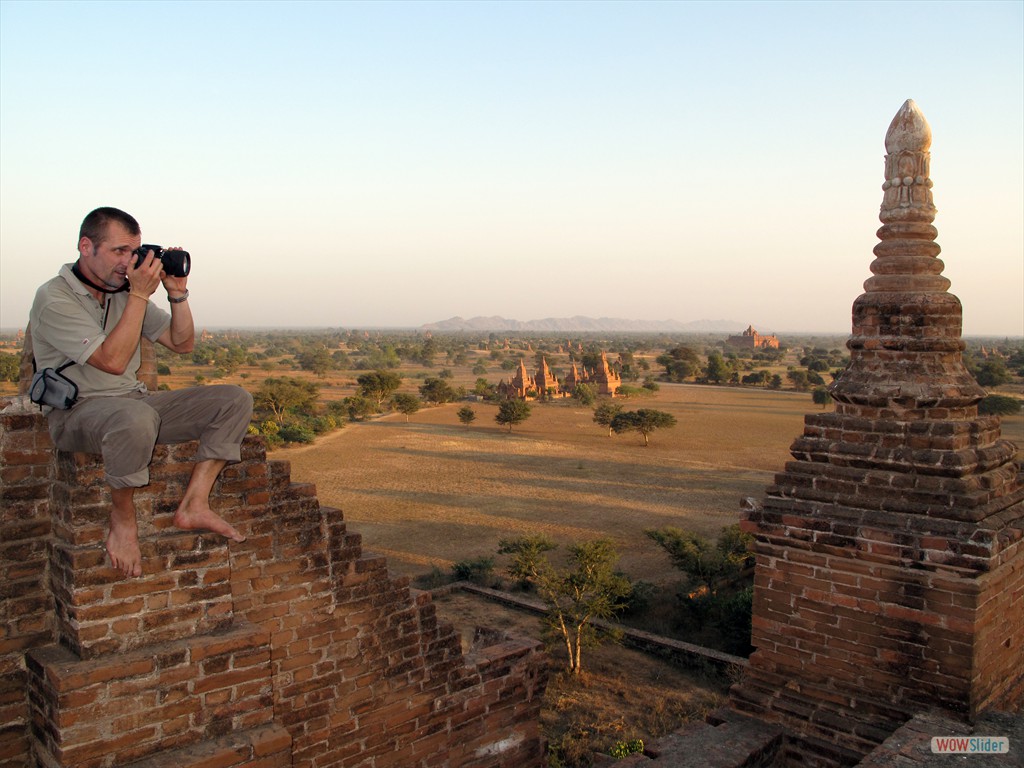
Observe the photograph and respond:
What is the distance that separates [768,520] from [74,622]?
3917 mm

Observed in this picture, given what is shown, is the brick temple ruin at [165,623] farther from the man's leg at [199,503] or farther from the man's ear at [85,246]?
the man's ear at [85,246]

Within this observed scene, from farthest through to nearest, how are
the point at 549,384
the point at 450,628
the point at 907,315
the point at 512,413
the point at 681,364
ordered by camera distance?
the point at 681,364 → the point at 549,384 → the point at 512,413 → the point at 450,628 → the point at 907,315

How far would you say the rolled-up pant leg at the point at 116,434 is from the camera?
3.13m

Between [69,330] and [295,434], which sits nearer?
[69,330]

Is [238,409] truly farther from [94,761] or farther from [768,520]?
[768,520]

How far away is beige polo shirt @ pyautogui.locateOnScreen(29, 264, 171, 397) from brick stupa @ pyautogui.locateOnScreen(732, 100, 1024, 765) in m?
3.89

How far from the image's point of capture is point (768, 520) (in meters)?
4.84

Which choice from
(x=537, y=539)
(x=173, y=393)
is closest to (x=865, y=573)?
(x=173, y=393)

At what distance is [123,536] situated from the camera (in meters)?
3.28

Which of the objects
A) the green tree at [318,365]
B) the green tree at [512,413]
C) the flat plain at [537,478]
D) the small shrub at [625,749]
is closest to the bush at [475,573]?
the flat plain at [537,478]

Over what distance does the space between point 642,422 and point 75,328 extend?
3454cm

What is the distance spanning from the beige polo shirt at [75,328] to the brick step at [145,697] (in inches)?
47.0

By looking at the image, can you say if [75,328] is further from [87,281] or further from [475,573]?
[475,573]

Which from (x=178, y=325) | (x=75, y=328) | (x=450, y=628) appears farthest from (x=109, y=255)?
(x=450, y=628)
